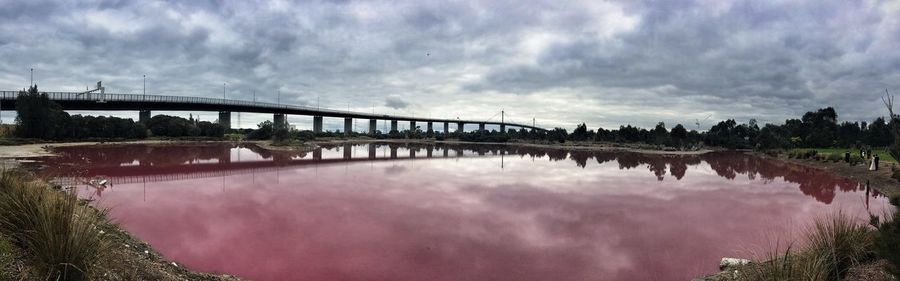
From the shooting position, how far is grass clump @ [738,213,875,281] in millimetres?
5176

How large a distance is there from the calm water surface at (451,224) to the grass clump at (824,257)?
2.49 meters

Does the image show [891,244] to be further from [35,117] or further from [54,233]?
[35,117]

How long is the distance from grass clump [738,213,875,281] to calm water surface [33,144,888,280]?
8.18ft

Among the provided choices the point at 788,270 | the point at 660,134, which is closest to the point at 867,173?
the point at 788,270

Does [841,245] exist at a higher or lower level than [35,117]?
lower

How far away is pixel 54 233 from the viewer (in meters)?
4.54

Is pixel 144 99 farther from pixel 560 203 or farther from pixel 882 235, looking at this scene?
pixel 882 235

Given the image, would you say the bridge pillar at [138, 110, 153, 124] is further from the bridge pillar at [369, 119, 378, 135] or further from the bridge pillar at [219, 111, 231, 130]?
the bridge pillar at [369, 119, 378, 135]

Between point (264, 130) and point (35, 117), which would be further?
point (264, 130)

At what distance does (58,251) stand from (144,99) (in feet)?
294

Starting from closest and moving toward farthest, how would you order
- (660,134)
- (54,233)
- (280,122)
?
(54,233) → (280,122) → (660,134)


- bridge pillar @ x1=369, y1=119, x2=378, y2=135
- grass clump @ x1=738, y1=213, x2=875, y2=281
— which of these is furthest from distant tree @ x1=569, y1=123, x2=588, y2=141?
grass clump @ x1=738, y1=213, x2=875, y2=281

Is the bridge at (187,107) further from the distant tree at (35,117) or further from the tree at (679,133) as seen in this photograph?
the tree at (679,133)

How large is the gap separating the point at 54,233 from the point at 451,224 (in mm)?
9366
